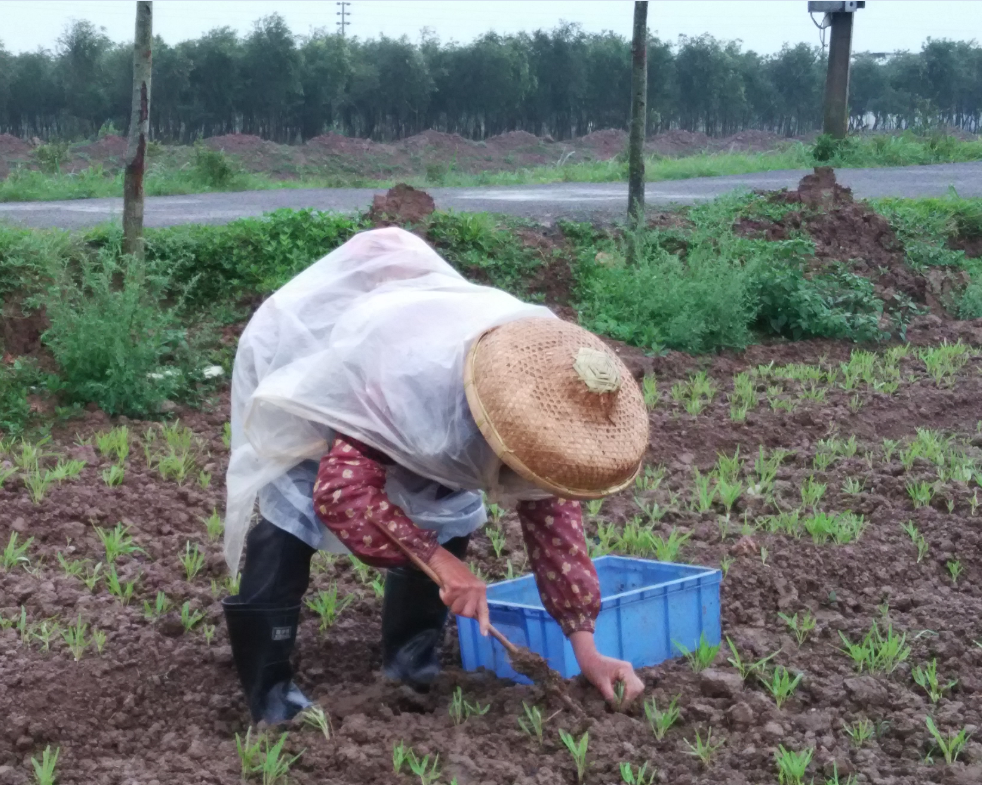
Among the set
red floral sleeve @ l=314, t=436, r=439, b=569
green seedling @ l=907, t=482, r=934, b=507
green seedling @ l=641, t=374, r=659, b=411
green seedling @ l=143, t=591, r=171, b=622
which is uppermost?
red floral sleeve @ l=314, t=436, r=439, b=569

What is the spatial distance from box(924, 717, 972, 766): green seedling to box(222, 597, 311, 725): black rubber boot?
1.37 m

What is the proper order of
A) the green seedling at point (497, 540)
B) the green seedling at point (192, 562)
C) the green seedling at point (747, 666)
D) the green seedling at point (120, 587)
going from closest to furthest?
the green seedling at point (747, 666) → the green seedling at point (120, 587) → the green seedling at point (192, 562) → the green seedling at point (497, 540)

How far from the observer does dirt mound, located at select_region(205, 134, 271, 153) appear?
941 inches

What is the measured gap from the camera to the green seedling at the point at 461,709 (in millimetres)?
2789

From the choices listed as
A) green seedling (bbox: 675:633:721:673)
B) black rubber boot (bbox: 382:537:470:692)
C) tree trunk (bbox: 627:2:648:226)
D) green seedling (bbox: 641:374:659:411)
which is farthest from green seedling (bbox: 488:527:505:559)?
tree trunk (bbox: 627:2:648:226)

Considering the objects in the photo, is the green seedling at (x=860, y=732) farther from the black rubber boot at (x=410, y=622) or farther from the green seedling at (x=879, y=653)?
the black rubber boot at (x=410, y=622)

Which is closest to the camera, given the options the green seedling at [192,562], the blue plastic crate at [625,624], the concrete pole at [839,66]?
the blue plastic crate at [625,624]

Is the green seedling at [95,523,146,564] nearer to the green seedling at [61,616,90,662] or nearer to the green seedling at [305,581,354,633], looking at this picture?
the green seedling at [61,616,90,662]

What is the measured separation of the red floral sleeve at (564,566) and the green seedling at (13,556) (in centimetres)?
187

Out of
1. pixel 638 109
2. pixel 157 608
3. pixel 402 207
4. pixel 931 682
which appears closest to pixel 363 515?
pixel 157 608

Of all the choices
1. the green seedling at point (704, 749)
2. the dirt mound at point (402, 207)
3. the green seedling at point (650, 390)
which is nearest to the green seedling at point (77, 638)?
the green seedling at point (704, 749)

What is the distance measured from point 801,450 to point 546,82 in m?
28.2

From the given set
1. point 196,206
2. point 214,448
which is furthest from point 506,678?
point 196,206

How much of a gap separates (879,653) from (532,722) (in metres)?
0.98
